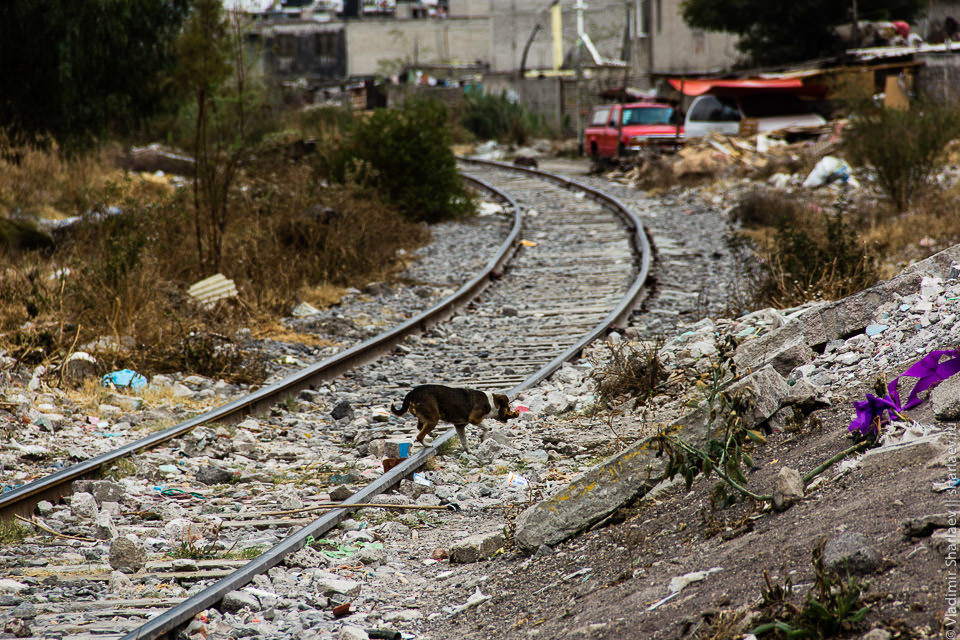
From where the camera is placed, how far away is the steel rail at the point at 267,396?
5.02 m

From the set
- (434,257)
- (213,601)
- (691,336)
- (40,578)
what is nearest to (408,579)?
(213,601)

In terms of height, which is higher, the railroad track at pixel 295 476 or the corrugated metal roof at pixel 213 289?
the corrugated metal roof at pixel 213 289

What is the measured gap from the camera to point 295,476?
5758mm

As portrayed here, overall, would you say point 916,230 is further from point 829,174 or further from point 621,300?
point 829,174

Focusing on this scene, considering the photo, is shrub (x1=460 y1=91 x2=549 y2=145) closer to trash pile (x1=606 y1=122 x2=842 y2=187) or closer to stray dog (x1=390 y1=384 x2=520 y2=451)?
trash pile (x1=606 y1=122 x2=842 y2=187)

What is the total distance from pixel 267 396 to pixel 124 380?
4.33ft

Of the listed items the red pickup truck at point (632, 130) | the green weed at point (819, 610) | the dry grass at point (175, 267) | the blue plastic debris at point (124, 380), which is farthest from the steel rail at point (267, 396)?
the red pickup truck at point (632, 130)

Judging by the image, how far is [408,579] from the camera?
14.2ft

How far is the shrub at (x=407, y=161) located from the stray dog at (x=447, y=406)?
10.9 metres

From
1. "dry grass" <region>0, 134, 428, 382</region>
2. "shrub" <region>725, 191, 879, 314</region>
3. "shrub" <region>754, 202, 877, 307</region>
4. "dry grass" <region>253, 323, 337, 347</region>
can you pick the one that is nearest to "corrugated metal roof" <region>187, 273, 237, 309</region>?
"dry grass" <region>0, 134, 428, 382</region>

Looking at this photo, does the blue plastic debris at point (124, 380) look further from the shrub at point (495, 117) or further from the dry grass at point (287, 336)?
the shrub at point (495, 117)

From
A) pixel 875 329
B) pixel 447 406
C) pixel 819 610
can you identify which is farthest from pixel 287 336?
pixel 819 610

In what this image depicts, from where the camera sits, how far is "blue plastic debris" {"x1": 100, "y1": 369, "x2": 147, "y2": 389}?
7.37 m

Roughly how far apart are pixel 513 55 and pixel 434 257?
46373 millimetres
